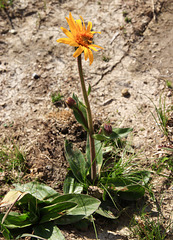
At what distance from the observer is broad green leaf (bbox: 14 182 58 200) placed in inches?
106

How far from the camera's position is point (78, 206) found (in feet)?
8.41

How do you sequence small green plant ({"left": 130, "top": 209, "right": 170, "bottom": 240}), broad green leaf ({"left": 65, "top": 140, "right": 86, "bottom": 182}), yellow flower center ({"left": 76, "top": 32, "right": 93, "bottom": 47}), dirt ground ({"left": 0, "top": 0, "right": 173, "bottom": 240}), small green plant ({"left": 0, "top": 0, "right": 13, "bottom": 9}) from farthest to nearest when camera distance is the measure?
small green plant ({"left": 0, "top": 0, "right": 13, "bottom": 9}) < dirt ground ({"left": 0, "top": 0, "right": 173, "bottom": 240}) < broad green leaf ({"left": 65, "top": 140, "right": 86, "bottom": 182}) < small green plant ({"left": 130, "top": 209, "right": 170, "bottom": 240}) < yellow flower center ({"left": 76, "top": 32, "right": 93, "bottom": 47})

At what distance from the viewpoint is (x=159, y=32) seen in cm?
419

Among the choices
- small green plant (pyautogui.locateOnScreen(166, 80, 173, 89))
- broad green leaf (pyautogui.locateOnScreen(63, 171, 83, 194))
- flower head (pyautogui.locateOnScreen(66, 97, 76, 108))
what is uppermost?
flower head (pyautogui.locateOnScreen(66, 97, 76, 108))

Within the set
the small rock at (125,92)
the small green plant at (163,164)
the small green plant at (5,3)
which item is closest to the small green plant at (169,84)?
the small rock at (125,92)

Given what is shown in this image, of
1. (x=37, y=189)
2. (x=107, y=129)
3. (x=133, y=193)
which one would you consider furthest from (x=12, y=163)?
(x=133, y=193)

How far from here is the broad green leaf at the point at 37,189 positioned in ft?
8.87

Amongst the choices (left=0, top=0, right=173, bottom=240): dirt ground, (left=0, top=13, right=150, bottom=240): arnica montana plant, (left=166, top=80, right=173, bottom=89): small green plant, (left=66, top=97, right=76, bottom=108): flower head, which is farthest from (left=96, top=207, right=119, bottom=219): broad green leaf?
(left=166, top=80, right=173, bottom=89): small green plant

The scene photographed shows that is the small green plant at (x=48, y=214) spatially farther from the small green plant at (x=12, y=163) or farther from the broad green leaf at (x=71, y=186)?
the small green plant at (x=12, y=163)

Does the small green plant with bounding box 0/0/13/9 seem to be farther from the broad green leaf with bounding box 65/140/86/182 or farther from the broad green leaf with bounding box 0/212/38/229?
the broad green leaf with bounding box 0/212/38/229

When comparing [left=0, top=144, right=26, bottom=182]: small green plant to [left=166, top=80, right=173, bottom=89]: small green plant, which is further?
[left=166, top=80, right=173, bottom=89]: small green plant

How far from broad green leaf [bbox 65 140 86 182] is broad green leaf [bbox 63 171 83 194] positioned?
6 centimetres

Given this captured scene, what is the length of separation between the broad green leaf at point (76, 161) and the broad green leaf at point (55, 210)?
0.36 metres

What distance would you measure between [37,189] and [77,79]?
1740mm
